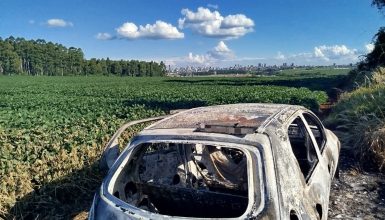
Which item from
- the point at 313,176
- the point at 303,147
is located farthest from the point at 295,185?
the point at 303,147

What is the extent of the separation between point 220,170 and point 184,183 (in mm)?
564

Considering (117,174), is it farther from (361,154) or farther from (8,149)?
(361,154)

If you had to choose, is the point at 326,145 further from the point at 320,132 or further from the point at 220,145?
the point at 220,145

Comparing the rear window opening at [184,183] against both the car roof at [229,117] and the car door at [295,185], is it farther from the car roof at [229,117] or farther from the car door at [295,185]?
the car door at [295,185]

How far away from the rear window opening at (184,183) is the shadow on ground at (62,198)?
7.12ft

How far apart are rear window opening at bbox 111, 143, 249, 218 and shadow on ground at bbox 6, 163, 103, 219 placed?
85.4 inches

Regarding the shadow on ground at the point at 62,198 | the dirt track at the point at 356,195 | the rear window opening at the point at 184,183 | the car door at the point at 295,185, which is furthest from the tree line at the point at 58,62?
the car door at the point at 295,185

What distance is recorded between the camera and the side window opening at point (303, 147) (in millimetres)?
4602

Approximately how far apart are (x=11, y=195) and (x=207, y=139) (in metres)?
3.87

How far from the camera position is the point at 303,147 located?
5.38 meters

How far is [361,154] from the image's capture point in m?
7.48

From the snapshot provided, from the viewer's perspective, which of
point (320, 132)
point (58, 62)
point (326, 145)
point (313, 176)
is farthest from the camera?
point (58, 62)

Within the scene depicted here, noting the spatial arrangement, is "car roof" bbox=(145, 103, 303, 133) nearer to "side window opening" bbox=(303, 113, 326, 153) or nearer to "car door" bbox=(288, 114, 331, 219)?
"car door" bbox=(288, 114, 331, 219)

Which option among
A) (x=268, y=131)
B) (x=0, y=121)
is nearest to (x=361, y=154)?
(x=268, y=131)
